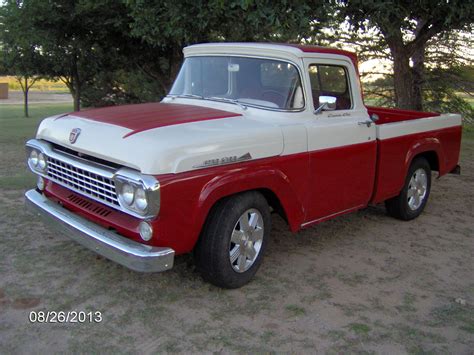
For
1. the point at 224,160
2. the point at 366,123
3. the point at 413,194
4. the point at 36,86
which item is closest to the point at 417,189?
the point at 413,194

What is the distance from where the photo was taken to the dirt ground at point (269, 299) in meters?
3.24

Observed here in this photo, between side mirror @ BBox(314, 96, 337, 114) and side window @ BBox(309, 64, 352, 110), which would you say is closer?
side mirror @ BBox(314, 96, 337, 114)

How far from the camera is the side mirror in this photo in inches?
170

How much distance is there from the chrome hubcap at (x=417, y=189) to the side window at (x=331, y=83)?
157 cm

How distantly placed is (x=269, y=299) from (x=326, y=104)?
1.77 metres

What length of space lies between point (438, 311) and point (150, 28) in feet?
20.1

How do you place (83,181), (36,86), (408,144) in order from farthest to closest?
1. (36,86)
2. (408,144)
3. (83,181)

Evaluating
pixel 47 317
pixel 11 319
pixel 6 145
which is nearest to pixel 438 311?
pixel 47 317

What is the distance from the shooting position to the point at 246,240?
3.93 m

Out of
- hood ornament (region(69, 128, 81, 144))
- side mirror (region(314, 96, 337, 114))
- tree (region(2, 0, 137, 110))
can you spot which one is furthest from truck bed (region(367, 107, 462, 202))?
tree (region(2, 0, 137, 110))

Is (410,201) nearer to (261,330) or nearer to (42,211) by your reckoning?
(261,330)

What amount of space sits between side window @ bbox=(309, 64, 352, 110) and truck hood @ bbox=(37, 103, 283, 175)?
2.46 ft

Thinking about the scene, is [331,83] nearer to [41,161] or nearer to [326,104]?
[326,104]

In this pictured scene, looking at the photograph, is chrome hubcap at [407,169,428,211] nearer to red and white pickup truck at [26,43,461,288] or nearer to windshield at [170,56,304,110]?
red and white pickup truck at [26,43,461,288]
